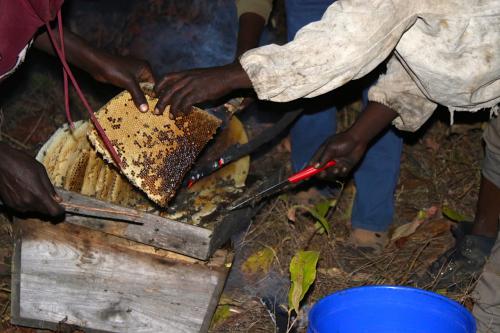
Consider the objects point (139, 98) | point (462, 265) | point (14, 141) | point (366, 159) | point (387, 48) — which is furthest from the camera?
point (14, 141)

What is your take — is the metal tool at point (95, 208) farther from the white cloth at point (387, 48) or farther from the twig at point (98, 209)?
the white cloth at point (387, 48)

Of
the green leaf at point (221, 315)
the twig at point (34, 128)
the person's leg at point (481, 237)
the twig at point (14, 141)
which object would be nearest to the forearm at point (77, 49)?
the green leaf at point (221, 315)

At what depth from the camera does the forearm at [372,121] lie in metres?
3.06

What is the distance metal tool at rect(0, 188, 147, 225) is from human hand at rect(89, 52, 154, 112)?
0.42m

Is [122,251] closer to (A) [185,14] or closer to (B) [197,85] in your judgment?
(B) [197,85]

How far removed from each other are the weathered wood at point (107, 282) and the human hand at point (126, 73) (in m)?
0.59

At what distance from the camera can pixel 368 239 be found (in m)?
3.96

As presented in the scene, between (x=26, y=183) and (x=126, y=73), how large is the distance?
0.63 metres

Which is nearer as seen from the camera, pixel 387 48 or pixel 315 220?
pixel 387 48

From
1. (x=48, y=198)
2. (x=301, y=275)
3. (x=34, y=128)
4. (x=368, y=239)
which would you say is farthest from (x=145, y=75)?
(x=34, y=128)

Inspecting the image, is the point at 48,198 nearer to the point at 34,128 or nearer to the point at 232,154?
the point at 232,154

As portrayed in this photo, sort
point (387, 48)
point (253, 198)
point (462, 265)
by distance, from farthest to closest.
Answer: point (462, 265)
point (253, 198)
point (387, 48)

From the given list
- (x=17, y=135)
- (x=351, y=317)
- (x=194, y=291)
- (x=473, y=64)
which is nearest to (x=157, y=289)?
(x=194, y=291)

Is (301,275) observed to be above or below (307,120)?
below
